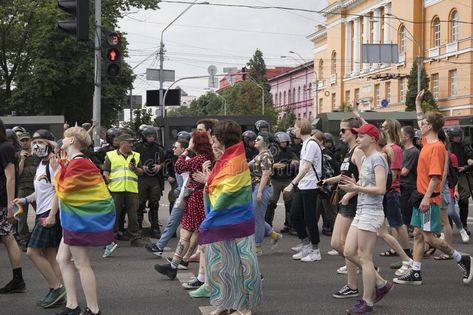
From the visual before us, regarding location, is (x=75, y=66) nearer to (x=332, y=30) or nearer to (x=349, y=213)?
(x=349, y=213)

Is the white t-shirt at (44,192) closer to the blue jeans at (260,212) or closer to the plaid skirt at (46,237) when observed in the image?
the plaid skirt at (46,237)

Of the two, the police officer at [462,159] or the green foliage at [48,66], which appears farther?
the green foliage at [48,66]

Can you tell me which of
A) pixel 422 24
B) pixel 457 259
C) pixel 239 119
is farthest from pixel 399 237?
pixel 422 24

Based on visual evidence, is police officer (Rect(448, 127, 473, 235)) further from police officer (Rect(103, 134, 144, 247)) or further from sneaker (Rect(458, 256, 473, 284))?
police officer (Rect(103, 134, 144, 247))

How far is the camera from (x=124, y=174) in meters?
11.3

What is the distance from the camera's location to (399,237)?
32.2 feet

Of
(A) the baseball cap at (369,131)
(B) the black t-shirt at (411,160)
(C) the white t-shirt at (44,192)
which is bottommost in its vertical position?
(C) the white t-shirt at (44,192)

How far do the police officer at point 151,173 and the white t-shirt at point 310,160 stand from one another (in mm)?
3190

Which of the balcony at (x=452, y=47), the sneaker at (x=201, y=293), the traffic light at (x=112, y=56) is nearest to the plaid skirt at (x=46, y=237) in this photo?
the sneaker at (x=201, y=293)

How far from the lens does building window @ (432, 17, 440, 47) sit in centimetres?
5619

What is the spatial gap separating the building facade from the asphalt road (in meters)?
78.8

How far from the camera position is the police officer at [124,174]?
1131cm

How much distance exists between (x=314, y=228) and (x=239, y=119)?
21006 millimetres

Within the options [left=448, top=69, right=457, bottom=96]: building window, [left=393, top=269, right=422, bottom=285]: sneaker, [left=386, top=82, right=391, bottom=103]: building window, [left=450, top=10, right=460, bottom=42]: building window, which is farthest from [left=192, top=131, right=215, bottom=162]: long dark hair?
[left=386, top=82, right=391, bottom=103]: building window
